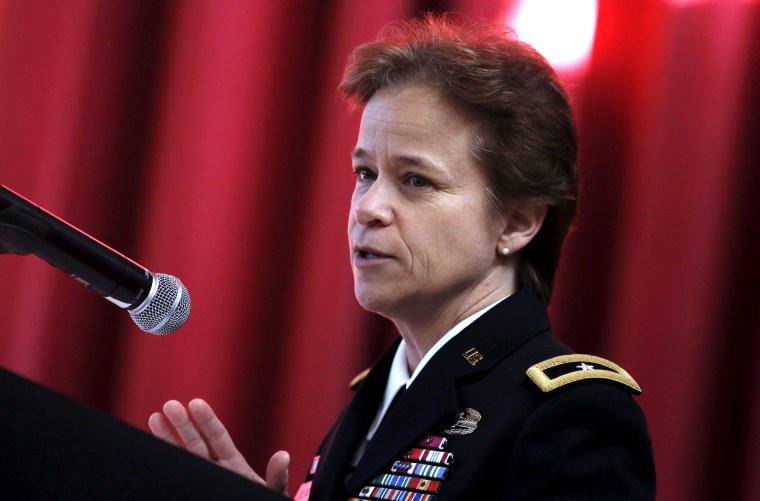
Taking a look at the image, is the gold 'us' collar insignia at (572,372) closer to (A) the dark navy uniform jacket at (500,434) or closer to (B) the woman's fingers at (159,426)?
(A) the dark navy uniform jacket at (500,434)

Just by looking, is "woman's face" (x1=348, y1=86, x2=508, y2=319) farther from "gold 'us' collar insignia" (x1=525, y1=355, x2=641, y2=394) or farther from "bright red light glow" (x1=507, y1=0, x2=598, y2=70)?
"bright red light glow" (x1=507, y1=0, x2=598, y2=70)

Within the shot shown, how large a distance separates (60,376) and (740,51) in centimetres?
142

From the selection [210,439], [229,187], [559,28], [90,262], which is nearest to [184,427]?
[210,439]

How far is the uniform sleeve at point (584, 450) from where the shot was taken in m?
1.03

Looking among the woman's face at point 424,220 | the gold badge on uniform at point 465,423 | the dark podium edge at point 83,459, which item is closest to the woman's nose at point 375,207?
the woman's face at point 424,220

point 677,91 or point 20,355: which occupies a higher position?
point 677,91

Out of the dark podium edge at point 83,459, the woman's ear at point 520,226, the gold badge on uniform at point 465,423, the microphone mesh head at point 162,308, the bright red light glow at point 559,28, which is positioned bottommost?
the gold badge on uniform at point 465,423

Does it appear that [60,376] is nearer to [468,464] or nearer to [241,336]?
[241,336]

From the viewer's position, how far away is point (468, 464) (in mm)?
1128

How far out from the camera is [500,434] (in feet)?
3.71

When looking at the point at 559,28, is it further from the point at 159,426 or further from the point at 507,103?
the point at 159,426

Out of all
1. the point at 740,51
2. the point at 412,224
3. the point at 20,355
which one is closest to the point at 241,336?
the point at 20,355

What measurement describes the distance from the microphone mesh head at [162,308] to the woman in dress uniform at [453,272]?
0.35 metres

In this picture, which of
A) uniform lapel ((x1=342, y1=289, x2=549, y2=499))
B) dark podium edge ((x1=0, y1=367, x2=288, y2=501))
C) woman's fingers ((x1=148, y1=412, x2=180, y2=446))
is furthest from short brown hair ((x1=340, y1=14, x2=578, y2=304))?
dark podium edge ((x1=0, y1=367, x2=288, y2=501))
